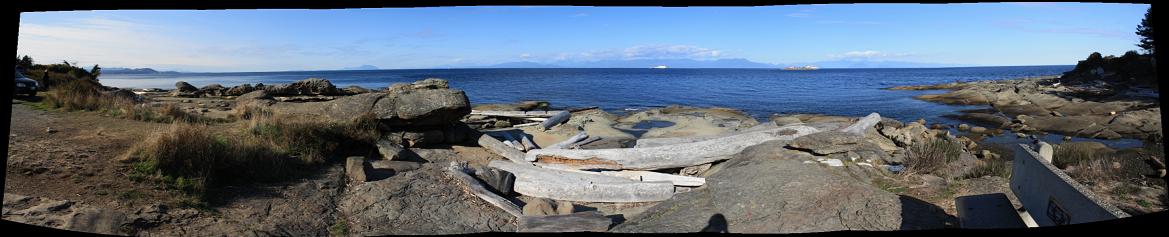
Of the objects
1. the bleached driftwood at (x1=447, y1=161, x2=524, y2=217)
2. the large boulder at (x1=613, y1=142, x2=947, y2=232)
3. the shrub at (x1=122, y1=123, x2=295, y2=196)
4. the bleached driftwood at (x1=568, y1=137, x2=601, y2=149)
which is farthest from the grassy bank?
the large boulder at (x1=613, y1=142, x2=947, y2=232)

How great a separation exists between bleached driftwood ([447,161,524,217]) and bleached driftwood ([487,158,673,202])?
33.1 inches

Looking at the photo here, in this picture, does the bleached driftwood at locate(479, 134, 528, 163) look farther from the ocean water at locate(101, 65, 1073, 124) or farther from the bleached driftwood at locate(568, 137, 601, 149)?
the ocean water at locate(101, 65, 1073, 124)

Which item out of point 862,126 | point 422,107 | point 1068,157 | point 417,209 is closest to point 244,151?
point 417,209

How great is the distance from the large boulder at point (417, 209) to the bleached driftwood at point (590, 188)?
43.7 inches

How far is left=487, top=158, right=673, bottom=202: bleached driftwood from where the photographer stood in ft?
30.0

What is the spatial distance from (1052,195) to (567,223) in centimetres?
506

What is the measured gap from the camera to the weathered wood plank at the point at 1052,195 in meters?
2.32

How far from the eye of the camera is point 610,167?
Answer: 10.7m

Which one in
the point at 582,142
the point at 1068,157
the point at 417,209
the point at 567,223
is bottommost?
the point at 417,209

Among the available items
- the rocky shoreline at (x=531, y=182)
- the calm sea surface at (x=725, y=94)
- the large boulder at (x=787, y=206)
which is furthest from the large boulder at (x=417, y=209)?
the calm sea surface at (x=725, y=94)

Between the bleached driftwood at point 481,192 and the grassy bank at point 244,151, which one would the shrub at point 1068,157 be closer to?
the bleached driftwood at point 481,192

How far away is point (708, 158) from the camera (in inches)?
428

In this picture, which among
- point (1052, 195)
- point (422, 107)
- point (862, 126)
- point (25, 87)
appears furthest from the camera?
point (25, 87)

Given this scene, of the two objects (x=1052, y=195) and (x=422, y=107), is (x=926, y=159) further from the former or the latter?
(x=422, y=107)
